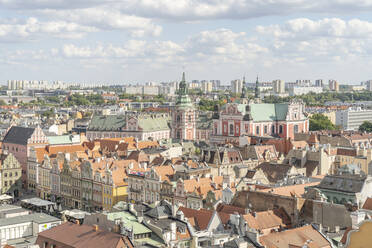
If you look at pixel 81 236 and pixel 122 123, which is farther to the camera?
pixel 122 123

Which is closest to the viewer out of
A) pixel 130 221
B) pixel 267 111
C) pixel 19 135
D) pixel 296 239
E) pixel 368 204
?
pixel 296 239

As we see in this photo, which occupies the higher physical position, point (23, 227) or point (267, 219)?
point (267, 219)

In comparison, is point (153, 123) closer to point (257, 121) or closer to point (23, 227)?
point (257, 121)

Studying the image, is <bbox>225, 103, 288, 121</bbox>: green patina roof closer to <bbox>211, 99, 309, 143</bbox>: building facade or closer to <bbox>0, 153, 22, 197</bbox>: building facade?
<bbox>211, 99, 309, 143</bbox>: building facade

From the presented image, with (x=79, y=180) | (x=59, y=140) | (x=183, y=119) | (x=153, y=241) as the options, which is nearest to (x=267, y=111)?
(x=183, y=119)

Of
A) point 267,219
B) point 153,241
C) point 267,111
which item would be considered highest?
point 267,111

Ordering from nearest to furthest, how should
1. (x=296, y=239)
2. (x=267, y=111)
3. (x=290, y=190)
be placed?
(x=296, y=239), (x=290, y=190), (x=267, y=111)

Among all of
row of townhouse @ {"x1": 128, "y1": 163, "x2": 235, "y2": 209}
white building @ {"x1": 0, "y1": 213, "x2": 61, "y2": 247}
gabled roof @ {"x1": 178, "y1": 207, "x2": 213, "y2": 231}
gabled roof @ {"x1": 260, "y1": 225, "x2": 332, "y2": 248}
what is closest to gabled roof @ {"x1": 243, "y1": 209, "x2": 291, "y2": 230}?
gabled roof @ {"x1": 178, "y1": 207, "x2": 213, "y2": 231}
